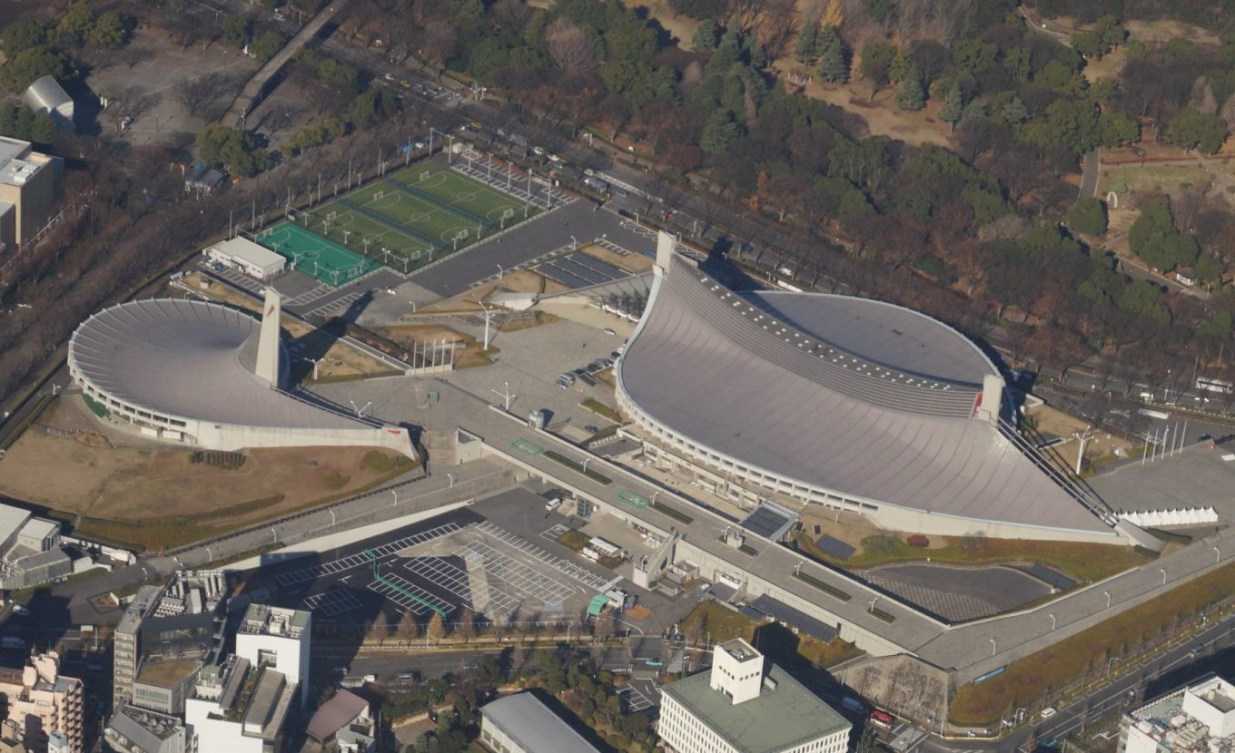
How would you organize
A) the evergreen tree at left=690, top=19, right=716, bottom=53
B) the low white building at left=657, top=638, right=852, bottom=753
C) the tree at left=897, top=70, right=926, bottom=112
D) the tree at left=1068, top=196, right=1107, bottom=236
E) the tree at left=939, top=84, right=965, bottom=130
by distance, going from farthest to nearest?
the evergreen tree at left=690, top=19, right=716, bottom=53
the tree at left=897, top=70, right=926, bottom=112
the tree at left=939, top=84, right=965, bottom=130
the tree at left=1068, top=196, right=1107, bottom=236
the low white building at left=657, top=638, right=852, bottom=753

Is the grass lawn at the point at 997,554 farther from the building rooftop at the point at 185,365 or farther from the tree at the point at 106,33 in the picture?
the tree at the point at 106,33

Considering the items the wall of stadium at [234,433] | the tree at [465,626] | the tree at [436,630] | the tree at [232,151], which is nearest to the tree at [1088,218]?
the wall of stadium at [234,433]

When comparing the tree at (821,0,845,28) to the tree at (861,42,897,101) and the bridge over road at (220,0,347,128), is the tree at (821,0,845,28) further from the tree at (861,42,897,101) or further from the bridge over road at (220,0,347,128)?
the bridge over road at (220,0,347,128)

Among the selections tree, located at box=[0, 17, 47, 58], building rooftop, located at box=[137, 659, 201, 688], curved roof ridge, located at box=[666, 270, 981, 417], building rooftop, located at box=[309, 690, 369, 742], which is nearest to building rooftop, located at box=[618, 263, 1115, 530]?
curved roof ridge, located at box=[666, 270, 981, 417]

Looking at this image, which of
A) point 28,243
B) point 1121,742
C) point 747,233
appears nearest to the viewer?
point 1121,742

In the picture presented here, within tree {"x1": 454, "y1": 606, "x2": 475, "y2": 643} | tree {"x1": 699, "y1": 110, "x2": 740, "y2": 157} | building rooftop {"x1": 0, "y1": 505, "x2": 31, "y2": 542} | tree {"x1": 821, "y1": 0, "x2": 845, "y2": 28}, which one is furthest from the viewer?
tree {"x1": 821, "y1": 0, "x2": 845, "y2": 28}

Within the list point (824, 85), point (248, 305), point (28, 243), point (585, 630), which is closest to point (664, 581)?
point (585, 630)

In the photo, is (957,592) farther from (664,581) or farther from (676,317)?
(676,317)
